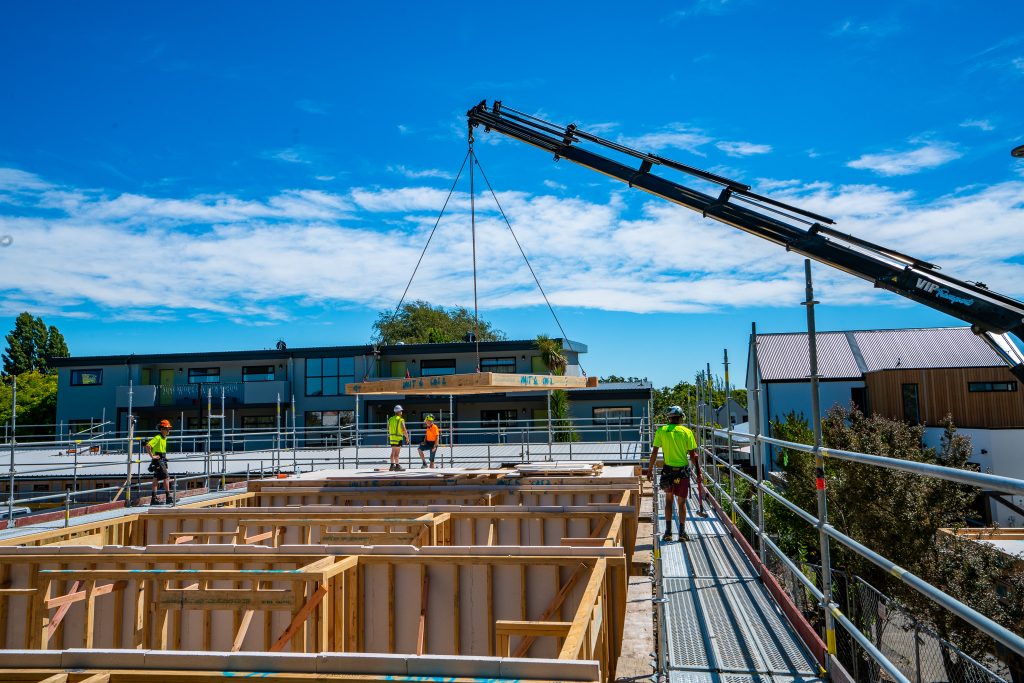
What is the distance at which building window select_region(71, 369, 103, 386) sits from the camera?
41562 mm

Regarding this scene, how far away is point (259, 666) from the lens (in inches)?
153

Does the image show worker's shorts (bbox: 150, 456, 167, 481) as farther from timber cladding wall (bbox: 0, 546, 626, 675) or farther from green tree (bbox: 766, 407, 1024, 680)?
green tree (bbox: 766, 407, 1024, 680)

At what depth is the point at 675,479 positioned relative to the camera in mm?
10141

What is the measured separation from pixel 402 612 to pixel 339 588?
0.73m

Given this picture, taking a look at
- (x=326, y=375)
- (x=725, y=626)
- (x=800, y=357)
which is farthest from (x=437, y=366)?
(x=725, y=626)

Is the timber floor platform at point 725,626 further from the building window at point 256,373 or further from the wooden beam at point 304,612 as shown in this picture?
the building window at point 256,373

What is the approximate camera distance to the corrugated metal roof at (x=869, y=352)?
40594 mm

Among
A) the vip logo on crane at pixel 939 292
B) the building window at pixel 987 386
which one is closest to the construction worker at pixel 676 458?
the vip logo on crane at pixel 939 292

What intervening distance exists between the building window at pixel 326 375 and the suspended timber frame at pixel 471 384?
1071 inches

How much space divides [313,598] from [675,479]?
5.88 meters

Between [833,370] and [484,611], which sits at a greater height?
[833,370]

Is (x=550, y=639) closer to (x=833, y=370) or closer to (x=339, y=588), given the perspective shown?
(x=339, y=588)

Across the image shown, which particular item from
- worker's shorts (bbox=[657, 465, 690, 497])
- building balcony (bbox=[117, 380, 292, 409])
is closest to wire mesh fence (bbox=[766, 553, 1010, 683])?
worker's shorts (bbox=[657, 465, 690, 497])

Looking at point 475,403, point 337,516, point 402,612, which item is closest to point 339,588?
point 402,612
